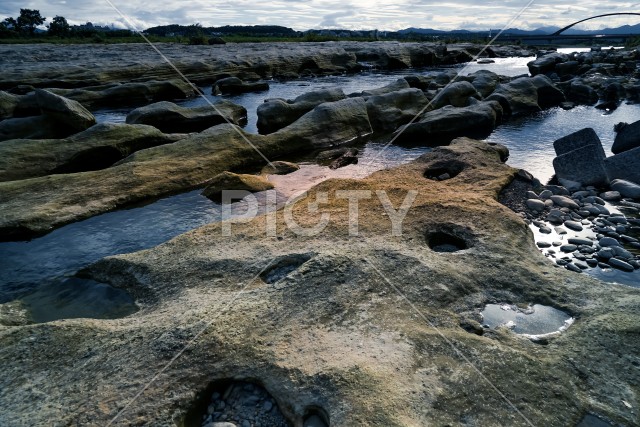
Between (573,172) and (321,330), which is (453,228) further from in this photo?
(573,172)

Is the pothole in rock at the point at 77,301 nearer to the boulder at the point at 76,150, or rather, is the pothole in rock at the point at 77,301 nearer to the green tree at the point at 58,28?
the boulder at the point at 76,150

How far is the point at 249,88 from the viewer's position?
3384 cm

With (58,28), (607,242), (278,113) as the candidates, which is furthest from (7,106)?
(58,28)

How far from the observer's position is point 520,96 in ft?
80.3

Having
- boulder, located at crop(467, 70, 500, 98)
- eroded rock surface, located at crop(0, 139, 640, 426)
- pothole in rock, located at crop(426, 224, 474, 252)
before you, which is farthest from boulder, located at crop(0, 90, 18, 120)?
boulder, located at crop(467, 70, 500, 98)

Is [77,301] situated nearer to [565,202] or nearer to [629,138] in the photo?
[565,202]

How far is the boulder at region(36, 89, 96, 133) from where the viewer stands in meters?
17.7

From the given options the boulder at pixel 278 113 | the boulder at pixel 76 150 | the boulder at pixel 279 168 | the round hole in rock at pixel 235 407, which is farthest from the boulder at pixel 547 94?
the round hole in rock at pixel 235 407

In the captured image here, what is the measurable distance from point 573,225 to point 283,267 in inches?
271

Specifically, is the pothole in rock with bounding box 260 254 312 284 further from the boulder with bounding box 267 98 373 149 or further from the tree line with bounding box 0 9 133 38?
the tree line with bounding box 0 9 133 38

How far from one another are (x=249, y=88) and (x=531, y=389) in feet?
106

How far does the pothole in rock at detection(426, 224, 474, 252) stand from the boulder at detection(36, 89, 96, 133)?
1600 cm

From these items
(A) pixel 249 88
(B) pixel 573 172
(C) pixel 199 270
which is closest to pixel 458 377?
(C) pixel 199 270

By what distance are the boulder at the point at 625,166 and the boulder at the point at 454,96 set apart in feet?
39.1
